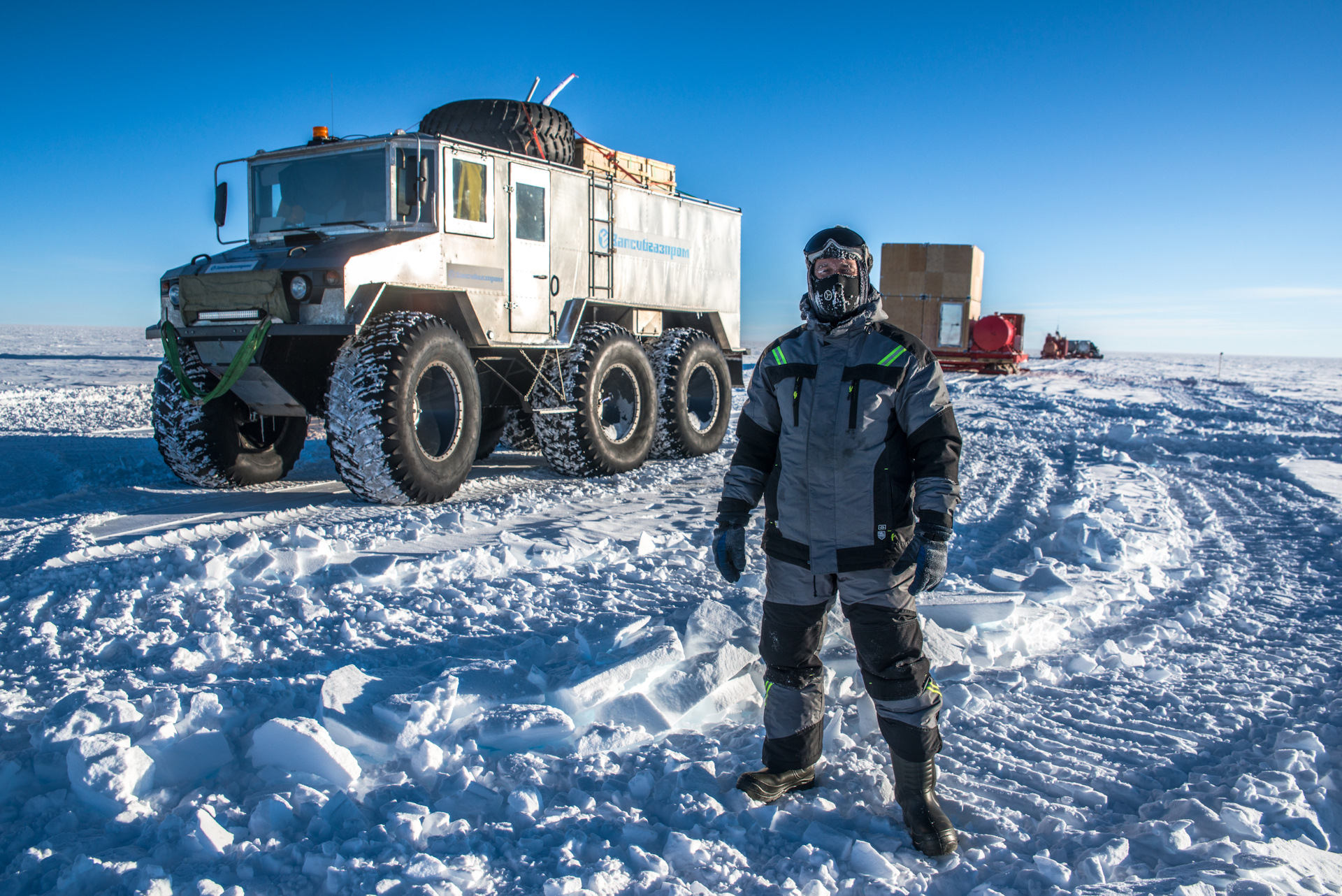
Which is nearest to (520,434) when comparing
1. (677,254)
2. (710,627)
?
(677,254)

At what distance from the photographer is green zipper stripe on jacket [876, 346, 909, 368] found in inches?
100

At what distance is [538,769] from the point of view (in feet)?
8.95

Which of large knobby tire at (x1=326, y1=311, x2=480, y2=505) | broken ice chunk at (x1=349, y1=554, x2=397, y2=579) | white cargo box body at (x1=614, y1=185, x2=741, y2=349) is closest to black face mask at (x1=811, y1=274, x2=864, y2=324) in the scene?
broken ice chunk at (x1=349, y1=554, x2=397, y2=579)

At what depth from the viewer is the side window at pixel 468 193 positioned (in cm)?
674

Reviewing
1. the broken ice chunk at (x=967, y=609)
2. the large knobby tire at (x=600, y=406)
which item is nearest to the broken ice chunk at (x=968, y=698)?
the broken ice chunk at (x=967, y=609)

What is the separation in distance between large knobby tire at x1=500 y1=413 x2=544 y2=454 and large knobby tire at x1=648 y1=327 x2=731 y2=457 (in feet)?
5.63

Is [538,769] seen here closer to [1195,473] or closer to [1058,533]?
[1058,533]

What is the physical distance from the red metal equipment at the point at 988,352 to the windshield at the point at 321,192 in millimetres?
20144

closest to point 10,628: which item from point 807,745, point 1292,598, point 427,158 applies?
point 807,745

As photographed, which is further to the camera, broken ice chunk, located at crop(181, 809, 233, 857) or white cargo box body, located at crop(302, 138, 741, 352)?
white cargo box body, located at crop(302, 138, 741, 352)

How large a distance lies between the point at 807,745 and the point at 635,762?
21.6 inches

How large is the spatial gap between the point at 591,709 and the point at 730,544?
0.87 metres

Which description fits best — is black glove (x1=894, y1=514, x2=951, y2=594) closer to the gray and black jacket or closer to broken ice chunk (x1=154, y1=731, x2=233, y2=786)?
the gray and black jacket

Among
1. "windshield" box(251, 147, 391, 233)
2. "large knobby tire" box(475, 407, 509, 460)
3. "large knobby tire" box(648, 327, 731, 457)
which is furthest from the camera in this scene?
"large knobby tire" box(648, 327, 731, 457)
